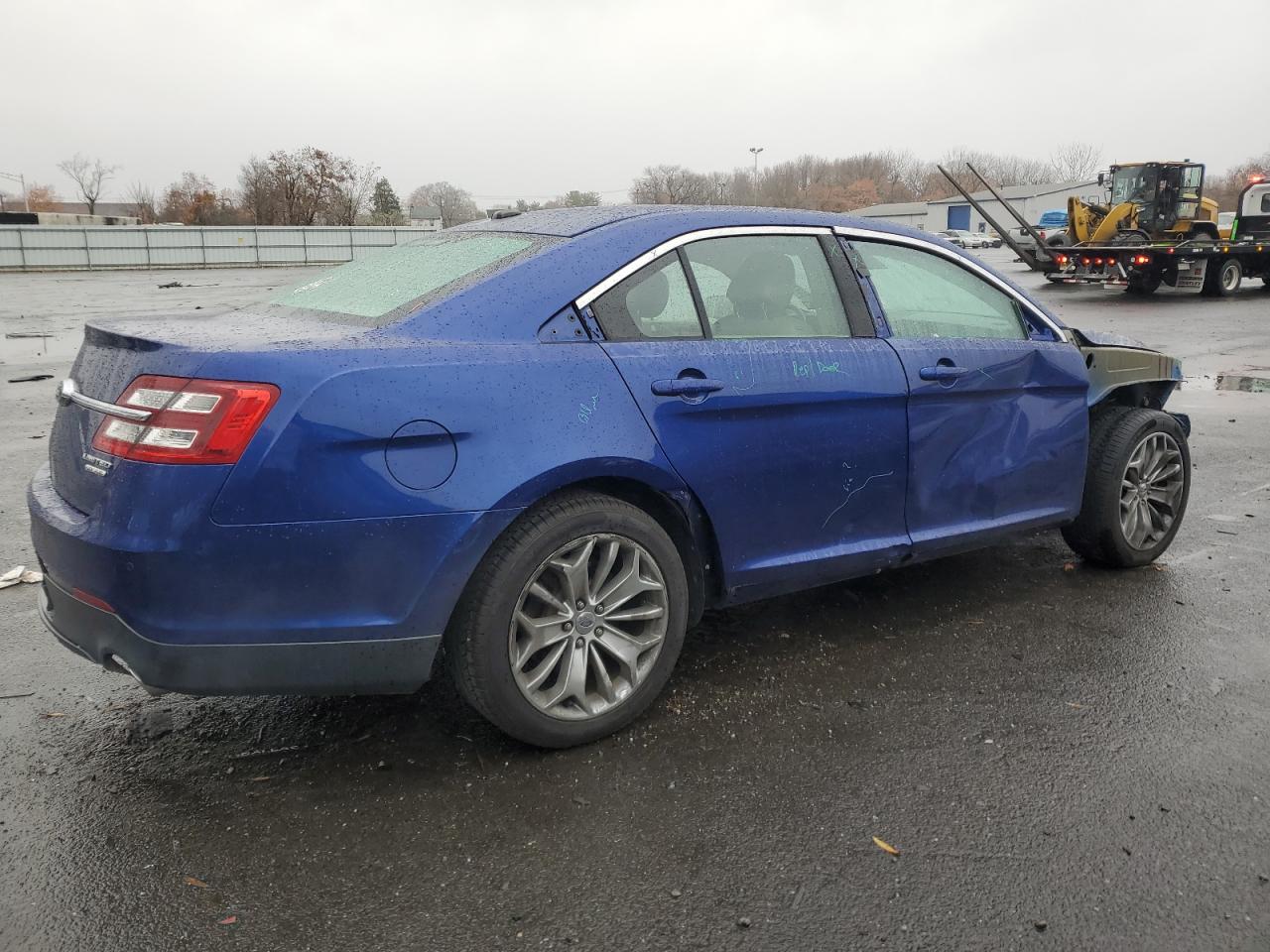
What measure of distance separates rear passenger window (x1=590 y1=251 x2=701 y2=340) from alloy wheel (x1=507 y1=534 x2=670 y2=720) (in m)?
0.66

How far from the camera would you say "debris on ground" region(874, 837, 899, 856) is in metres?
2.66

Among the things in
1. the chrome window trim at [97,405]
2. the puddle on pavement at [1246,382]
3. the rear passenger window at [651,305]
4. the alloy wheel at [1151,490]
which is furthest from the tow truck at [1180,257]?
the chrome window trim at [97,405]

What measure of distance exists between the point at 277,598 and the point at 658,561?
1126 mm

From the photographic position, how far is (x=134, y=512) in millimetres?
2600

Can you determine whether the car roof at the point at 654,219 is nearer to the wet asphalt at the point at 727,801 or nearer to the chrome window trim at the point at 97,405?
the chrome window trim at the point at 97,405

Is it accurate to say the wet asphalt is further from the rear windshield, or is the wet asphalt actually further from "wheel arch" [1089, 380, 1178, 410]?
the rear windshield

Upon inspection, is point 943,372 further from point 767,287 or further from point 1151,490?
point 1151,490

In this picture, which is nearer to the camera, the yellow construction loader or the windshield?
the yellow construction loader

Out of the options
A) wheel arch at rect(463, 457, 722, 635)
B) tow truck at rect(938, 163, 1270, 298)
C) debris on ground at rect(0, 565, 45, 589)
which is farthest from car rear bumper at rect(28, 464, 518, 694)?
tow truck at rect(938, 163, 1270, 298)

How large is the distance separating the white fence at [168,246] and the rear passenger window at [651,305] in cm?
3932

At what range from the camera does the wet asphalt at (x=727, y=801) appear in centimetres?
239

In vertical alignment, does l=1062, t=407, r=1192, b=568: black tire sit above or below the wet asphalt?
above

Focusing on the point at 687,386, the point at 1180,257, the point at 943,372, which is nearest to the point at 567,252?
the point at 687,386

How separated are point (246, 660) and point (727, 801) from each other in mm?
1342
